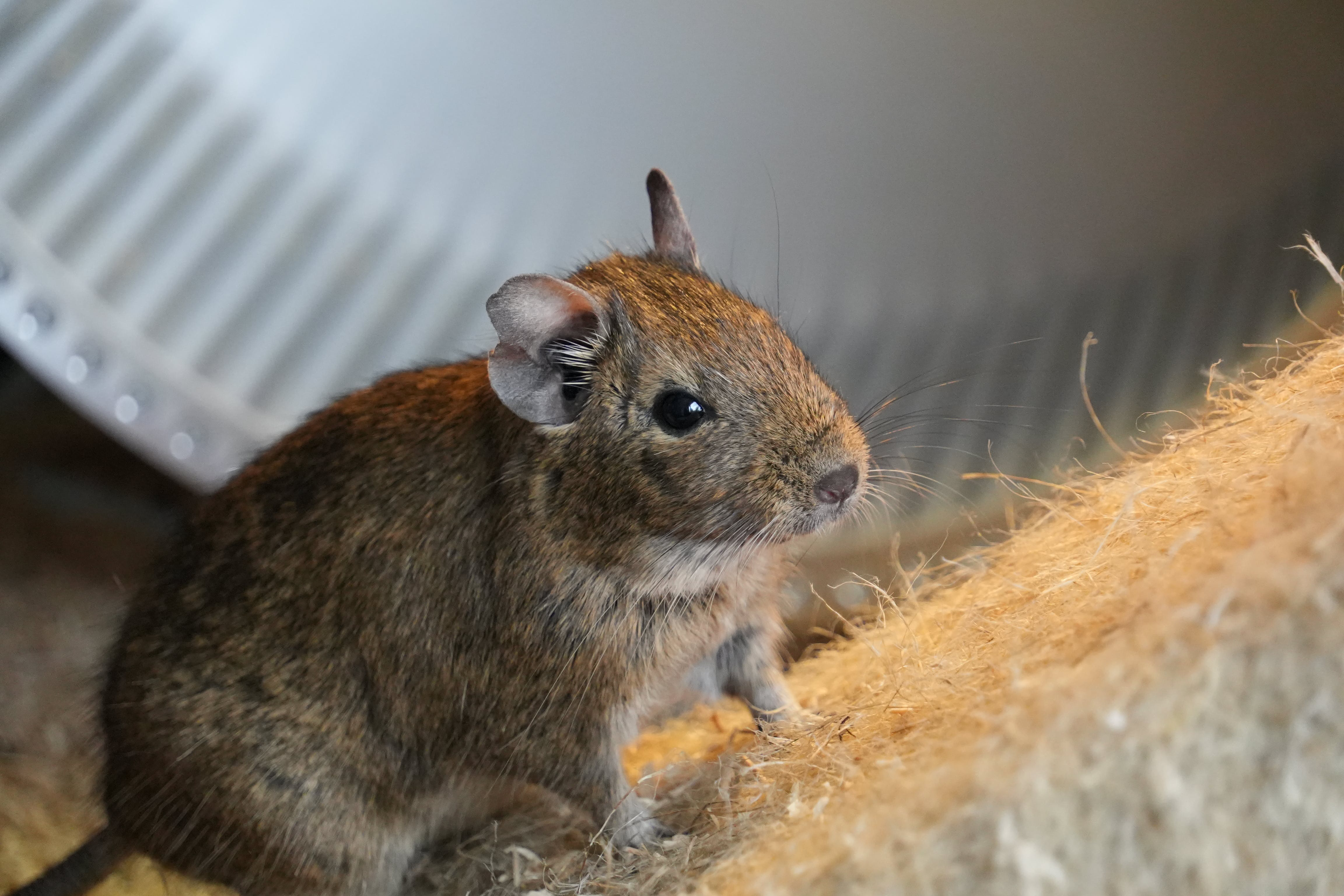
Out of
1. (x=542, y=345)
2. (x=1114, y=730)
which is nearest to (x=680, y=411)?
(x=542, y=345)

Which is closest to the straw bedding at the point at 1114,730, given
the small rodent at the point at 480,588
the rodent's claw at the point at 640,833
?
the rodent's claw at the point at 640,833

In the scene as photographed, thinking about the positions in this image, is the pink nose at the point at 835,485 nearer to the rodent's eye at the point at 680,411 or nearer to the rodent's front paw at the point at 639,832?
the rodent's eye at the point at 680,411

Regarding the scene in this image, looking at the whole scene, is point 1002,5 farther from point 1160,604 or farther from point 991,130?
point 1160,604

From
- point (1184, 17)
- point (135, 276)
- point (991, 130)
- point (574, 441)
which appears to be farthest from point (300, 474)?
point (1184, 17)

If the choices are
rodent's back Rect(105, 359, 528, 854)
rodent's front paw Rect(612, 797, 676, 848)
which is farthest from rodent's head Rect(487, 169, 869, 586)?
rodent's front paw Rect(612, 797, 676, 848)

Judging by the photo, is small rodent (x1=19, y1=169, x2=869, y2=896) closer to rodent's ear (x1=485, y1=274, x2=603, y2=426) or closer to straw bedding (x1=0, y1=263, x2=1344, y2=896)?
rodent's ear (x1=485, y1=274, x2=603, y2=426)

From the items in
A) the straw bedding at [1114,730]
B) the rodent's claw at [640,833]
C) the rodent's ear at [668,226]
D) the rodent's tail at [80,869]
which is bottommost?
the rodent's tail at [80,869]

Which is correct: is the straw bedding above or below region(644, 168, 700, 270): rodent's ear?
below

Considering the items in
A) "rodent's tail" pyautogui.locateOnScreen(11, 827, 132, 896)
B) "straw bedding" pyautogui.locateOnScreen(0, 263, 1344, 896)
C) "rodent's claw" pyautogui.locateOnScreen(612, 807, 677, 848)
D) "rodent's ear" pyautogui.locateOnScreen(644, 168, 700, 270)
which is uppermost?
"rodent's ear" pyautogui.locateOnScreen(644, 168, 700, 270)
